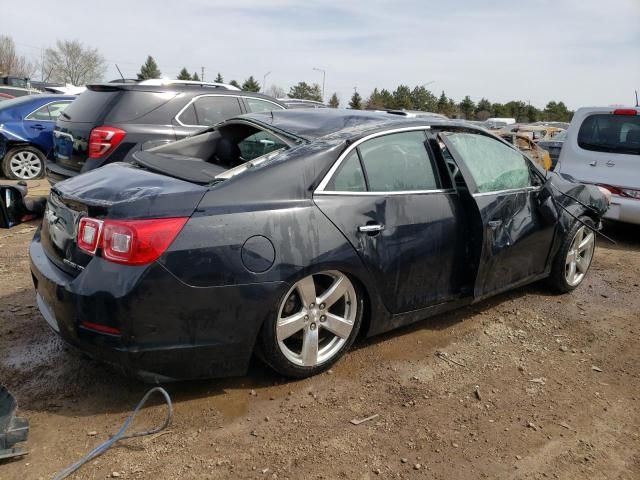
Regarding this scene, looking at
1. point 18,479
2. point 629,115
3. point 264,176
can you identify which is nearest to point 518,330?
point 264,176

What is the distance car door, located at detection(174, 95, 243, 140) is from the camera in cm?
647

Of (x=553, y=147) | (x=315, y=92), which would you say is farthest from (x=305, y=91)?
(x=553, y=147)

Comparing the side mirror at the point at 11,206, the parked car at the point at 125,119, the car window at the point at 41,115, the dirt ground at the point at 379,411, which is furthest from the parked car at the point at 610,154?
the car window at the point at 41,115

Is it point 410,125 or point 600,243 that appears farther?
point 600,243

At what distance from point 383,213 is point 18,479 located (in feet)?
7.22

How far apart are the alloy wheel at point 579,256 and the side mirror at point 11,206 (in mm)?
5595

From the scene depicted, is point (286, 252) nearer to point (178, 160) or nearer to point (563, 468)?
point (178, 160)

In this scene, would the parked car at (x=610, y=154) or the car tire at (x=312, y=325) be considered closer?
the car tire at (x=312, y=325)

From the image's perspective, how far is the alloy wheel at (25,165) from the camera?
909 cm

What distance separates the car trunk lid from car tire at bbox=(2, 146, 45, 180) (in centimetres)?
685

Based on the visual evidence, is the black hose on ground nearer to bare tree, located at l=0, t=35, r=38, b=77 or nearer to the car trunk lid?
the car trunk lid

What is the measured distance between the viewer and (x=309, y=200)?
2.95m

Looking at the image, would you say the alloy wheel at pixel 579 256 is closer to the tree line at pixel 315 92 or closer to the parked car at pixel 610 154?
the parked car at pixel 610 154

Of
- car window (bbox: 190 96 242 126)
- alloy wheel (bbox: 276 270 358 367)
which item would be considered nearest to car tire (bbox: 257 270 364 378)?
alloy wheel (bbox: 276 270 358 367)
